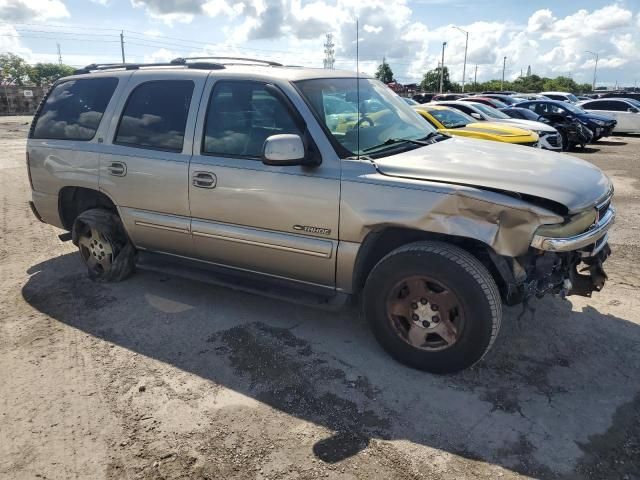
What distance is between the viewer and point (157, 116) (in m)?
4.30

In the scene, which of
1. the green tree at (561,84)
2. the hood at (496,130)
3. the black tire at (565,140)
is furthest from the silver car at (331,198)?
the green tree at (561,84)

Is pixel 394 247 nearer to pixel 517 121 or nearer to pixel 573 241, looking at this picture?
pixel 573 241

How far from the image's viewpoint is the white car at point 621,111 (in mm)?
22016

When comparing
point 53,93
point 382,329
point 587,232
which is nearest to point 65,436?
point 382,329

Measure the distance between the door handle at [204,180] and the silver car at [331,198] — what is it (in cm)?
1

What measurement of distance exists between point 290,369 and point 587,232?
2048mm

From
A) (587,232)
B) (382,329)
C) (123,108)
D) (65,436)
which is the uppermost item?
(123,108)

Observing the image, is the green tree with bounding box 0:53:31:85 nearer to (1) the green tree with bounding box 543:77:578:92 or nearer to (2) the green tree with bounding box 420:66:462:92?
(2) the green tree with bounding box 420:66:462:92

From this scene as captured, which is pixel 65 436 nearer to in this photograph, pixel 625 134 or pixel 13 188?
pixel 13 188

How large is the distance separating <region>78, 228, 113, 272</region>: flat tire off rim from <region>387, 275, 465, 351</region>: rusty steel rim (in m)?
2.85

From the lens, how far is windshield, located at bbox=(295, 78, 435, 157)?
3650 millimetres

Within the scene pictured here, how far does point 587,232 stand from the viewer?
314 cm

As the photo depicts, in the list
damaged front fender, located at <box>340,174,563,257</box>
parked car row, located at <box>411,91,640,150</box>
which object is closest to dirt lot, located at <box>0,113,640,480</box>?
damaged front fender, located at <box>340,174,563,257</box>

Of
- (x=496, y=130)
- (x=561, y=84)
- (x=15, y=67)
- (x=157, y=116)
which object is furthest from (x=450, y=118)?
(x=15, y=67)
